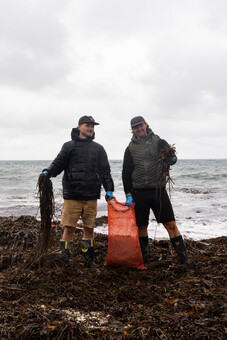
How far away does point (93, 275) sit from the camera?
380 centimetres

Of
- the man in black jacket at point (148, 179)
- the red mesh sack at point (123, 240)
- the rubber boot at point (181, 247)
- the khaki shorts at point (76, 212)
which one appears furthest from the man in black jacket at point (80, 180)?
the rubber boot at point (181, 247)

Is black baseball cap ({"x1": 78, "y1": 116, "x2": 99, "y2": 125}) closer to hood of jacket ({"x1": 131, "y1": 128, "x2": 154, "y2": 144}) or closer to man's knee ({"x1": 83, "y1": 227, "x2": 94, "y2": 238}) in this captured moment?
hood of jacket ({"x1": 131, "y1": 128, "x2": 154, "y2": 144})

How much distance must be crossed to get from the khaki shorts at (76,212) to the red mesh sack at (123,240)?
12.0 inches

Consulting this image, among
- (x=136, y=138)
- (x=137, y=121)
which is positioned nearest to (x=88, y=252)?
(x=136, y=138)

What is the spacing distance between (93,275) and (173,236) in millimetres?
1372

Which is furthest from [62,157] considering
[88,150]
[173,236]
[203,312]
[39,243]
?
[203,312]

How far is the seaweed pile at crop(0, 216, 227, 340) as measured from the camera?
2.32 metres

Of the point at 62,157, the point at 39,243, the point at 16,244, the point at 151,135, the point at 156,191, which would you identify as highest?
the point at 151,135

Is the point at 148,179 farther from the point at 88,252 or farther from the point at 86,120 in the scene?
the point at 88,252

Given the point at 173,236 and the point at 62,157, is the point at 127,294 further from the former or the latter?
the point at 62,157

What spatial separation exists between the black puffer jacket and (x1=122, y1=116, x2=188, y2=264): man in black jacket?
537 millimetres

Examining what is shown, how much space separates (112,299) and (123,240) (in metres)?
1.06

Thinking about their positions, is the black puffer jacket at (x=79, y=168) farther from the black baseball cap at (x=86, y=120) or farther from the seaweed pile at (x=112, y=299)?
the seaweed pile at (x=112, y=299)

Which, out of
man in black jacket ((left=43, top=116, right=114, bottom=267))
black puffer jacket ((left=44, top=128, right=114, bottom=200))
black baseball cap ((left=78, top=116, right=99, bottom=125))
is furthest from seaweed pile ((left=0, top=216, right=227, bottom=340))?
black baseball cap ((left=78, top=116, right=99, bottom=125))
